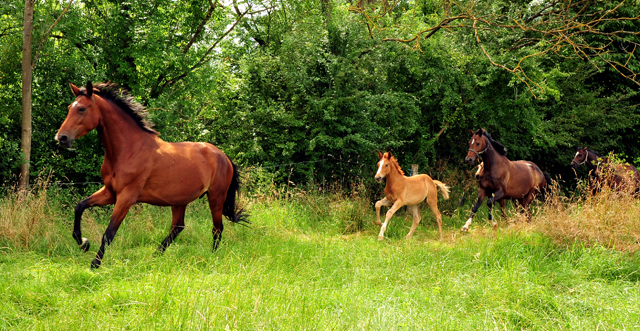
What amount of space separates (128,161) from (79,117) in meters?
0.72

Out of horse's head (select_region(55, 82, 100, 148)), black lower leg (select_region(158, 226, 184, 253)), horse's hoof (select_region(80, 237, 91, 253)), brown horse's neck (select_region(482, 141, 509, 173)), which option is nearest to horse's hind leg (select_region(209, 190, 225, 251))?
black lower leg (select_region(158, 226, 184, 253))

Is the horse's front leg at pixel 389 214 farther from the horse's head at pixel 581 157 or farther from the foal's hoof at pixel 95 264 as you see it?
the horse's head at pixel 581 157

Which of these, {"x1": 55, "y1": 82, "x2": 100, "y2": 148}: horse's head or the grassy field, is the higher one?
{"x1": 55, "y1": 82, "x2": 100, "y2": 148}: horse's head

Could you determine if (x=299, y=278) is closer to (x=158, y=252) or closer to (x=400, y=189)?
(x=158, y=252)

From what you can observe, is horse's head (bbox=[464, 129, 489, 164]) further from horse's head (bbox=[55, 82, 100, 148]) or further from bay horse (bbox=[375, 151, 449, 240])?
horse's head (bbox=[55, 82, 100, 148])

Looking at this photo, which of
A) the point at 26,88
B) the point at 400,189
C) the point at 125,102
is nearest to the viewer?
the point at 125,102

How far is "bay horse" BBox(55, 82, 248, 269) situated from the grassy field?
24.3 inches

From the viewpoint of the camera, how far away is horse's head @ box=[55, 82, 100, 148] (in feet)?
17.2

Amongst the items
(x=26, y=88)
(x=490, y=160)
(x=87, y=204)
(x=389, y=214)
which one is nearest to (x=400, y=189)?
(x=389, y=214)

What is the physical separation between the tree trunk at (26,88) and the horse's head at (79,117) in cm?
274

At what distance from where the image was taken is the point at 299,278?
5.57m

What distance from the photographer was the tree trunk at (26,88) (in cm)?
736

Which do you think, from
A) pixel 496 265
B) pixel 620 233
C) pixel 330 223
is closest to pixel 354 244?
pixel 330 223

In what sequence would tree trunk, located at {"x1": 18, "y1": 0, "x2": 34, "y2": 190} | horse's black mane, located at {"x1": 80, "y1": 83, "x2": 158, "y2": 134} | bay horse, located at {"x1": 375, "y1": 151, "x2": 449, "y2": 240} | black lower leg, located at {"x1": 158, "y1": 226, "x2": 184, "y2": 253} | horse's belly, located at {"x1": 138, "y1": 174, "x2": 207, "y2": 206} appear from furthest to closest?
bay horse, located at {"x1": 375, "y1": 151, "x2": 449, "y2": 240} < tree trunk, located at {"x1": 18, "y1": 0, "x2": 34, "y2": 190} < black lower leg, located at {"x1": 158, "y1": 226, "x2": 184, "y2": 253} < horse's belly, located at {"x1": 138, "y1": 174, "x2": 207, "y2": 206} < horse's black mane, located at {"x1": 80, "y1": 83, "x2": 158, "y2": 134}
